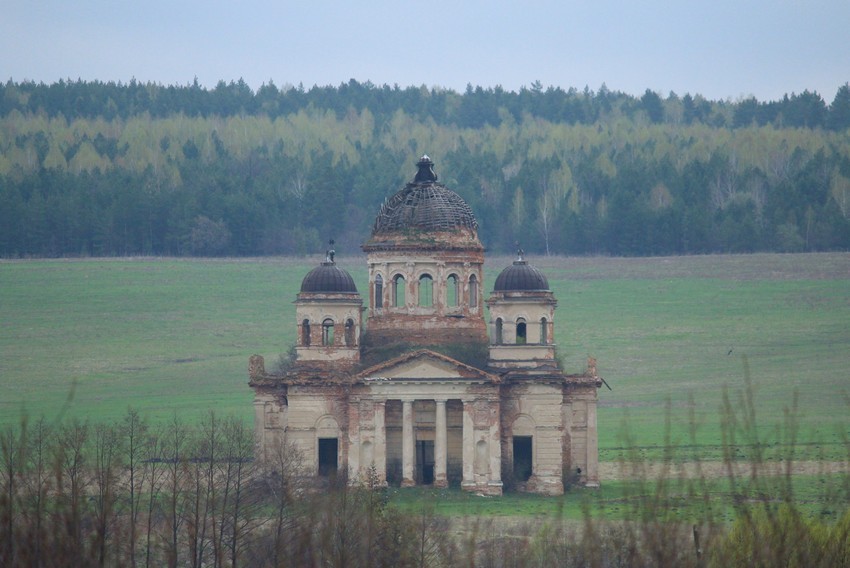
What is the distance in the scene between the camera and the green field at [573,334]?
9144 centimetres

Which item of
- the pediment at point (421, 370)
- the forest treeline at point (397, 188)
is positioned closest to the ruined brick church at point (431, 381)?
the pediment at point (421, 370)

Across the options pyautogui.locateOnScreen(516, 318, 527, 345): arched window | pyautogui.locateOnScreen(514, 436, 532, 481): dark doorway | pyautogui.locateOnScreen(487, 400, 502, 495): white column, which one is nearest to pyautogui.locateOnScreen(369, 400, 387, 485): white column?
pyautogui.locateOnScreen(487, 400, 502, 495): white column

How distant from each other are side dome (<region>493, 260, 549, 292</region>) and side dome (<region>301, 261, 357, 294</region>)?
5.27m

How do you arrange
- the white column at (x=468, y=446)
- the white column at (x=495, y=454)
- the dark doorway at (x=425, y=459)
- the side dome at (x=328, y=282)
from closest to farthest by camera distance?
the white column at (x=495, y=454)
the white column at (x=468, y=446)
the dark doorway at (x=425, y=459)
the side dome at (x=328, y=282)

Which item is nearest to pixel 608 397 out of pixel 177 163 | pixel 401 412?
pixel 401 412

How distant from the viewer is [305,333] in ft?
227

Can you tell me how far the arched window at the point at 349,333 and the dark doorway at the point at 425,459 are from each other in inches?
167

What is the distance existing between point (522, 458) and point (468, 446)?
2467 millimetres

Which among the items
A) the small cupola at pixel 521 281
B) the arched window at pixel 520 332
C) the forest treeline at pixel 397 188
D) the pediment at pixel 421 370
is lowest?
the pediment at pixel 421 370

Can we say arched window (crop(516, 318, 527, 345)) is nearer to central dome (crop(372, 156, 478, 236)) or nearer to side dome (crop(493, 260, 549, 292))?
side dome (crop(493, 260, 549, 292))

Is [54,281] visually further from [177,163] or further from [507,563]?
[507,563]

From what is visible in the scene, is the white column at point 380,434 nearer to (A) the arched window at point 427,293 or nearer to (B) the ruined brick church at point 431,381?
(B) the ruined brick church at point 431,381

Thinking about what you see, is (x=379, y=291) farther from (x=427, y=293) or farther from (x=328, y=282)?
(x=427, y=293)

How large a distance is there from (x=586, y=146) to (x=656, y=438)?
105592 millimetres
